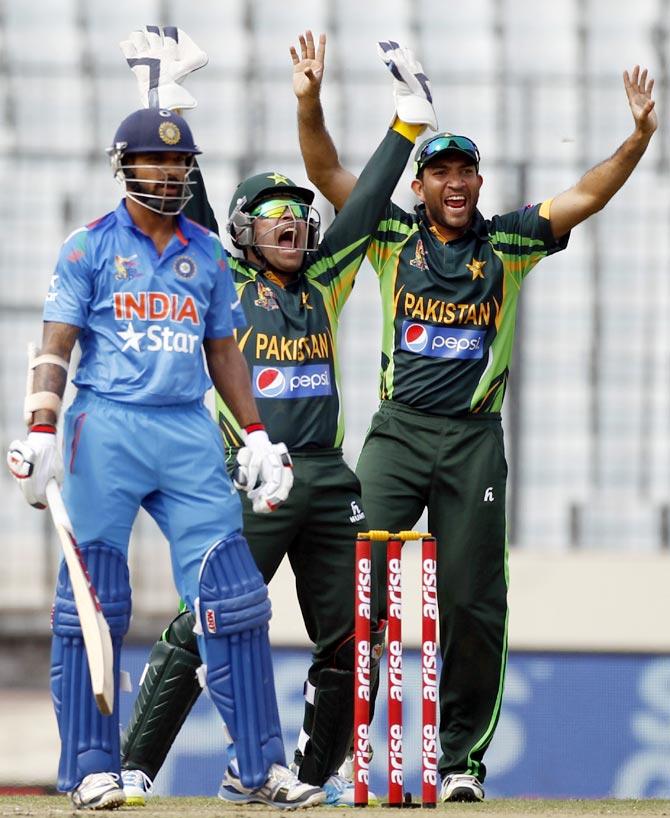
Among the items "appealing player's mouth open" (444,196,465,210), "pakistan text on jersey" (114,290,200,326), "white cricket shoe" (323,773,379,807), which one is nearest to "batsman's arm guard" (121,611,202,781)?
"white cricket shoe" (323,773,379,807)

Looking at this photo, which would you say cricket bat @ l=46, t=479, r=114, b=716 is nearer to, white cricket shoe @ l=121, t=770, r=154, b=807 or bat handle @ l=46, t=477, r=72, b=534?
bat handle @ l=46, t=477, r=72, b=534

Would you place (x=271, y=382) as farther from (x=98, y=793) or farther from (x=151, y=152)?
(x=98, y=793)

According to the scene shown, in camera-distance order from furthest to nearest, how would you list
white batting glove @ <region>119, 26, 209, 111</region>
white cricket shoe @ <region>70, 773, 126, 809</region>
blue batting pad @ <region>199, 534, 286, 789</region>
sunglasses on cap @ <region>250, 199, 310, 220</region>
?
1. white batting glove @ <region>119, 26, 209, 111</region>
2. sunglasses on cap @ <region>250, 199, 310, 220</region>
3. blue batting pad @ <region>199, 534, 286, 789</region>
4. white cricket shoe @ <region>70, 773, 126, 809</region>

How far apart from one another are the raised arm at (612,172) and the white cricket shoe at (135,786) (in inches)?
84.6

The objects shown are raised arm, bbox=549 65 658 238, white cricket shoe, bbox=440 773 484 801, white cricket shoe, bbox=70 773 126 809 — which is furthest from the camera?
raised arm, bbox=549 65 658 238

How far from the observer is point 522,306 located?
9.40 metres

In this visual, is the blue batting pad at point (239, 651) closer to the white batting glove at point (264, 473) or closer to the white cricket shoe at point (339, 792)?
the white batting glove at point (264, 473)

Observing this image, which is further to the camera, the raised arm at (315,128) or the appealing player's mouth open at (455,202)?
the appealing player's mouth open at (455,202)

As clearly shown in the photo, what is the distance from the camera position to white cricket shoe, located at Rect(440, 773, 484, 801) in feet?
17.6

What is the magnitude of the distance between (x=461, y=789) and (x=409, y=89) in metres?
2.17

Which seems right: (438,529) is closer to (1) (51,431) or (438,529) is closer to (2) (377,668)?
(2) (377,668)

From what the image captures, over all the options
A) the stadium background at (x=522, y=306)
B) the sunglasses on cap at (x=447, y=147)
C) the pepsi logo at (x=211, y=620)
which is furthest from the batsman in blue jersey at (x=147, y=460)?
the stadium background at (x=522, y=306)

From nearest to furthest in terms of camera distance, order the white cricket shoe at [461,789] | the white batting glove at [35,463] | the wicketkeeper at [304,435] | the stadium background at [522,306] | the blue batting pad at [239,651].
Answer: the white batting glove at [35,463] → the blue batting pad at [239,651] → the wicketkeeper at [304,435] → the white cricket shoe at [461,789] → the stadium background at [522,306]

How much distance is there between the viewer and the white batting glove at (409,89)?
17.4 feet
